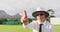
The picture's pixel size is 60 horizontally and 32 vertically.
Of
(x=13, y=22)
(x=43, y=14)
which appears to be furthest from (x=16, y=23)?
(x=43, y=14)

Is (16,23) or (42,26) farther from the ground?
(42,26)

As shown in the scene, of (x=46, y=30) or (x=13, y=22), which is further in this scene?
(x=13, y=22)

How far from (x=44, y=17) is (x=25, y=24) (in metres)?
0.41

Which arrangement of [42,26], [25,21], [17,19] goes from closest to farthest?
[25,21] → [42,26] → [17,19]

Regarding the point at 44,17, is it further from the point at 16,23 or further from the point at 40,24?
the point at 16,23

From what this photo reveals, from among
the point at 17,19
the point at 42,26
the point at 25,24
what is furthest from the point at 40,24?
the point at 17,19

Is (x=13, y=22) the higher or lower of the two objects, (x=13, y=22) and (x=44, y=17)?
the lower

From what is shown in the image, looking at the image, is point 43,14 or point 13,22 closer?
point 43,14

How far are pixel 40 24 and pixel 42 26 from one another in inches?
2.1

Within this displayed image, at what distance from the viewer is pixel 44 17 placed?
418 centimetres

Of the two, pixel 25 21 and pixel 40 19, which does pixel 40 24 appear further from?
pixel 25 21

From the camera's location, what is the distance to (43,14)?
423 cm

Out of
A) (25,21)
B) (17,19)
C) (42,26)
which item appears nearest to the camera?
(25,21)

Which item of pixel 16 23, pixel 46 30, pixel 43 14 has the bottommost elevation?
pixel 16 23
